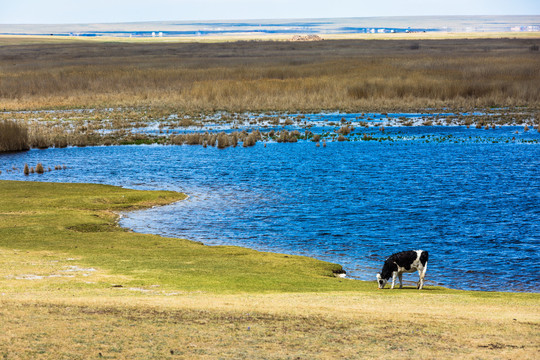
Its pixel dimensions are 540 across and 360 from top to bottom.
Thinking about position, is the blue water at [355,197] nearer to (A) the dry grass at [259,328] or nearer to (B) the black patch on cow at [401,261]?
(B) the black patch on cow at [401,261]

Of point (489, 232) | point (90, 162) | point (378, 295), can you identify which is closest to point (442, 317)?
point (378, 295)

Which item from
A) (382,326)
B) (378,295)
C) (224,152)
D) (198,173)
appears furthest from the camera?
(224,152)

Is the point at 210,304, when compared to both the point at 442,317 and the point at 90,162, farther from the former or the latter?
the point at 90,162

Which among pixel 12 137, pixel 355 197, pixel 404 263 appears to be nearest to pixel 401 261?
pixel 404 263

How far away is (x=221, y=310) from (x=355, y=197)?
77.9 feet

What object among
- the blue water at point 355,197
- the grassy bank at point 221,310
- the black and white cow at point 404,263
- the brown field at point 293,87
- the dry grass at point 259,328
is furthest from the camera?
the brown field at point 293,87

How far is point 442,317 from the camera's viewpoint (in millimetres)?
14289

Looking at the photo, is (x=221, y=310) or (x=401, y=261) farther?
(x=401, y=261)

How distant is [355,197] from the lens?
3744cm

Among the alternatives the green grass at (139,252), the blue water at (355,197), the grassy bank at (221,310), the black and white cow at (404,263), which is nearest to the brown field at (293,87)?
the blue water at (355,197)

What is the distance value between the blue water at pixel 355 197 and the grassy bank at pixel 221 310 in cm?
396

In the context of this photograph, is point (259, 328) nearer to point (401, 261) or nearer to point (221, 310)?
point (221, 310)

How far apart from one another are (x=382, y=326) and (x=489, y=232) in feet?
56.6

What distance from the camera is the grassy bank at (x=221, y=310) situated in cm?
1166
